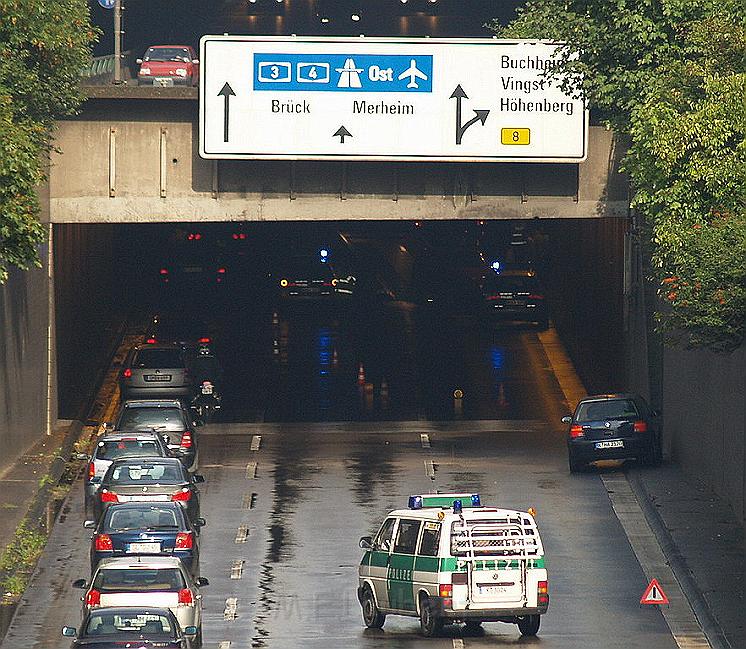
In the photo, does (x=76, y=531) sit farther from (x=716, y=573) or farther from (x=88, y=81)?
(x=88, y=81)

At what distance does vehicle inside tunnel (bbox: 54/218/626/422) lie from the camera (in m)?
50.1

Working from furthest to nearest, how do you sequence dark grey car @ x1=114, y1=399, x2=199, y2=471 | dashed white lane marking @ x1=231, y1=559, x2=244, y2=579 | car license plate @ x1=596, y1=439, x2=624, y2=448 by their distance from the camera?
car license plate @ x1=596, y1=439, x2=624, y2=448, dark grey car @ x1=114, y1=399, x2=199, y2=471, dashed white lane marking @ x1=231, y1=559, x2=244, y2=579

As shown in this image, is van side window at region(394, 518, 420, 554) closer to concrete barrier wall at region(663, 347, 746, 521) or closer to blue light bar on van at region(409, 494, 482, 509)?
blue light bar on van at region(409, 494, 482, 509)

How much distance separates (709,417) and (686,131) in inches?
284

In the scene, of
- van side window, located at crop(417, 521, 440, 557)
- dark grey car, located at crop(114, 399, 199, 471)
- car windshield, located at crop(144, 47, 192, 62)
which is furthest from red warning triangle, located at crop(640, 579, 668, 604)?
car windshield, located at crop(144, 47, 192, 62)

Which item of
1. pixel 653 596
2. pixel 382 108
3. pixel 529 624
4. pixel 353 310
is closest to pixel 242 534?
pixel 529 624

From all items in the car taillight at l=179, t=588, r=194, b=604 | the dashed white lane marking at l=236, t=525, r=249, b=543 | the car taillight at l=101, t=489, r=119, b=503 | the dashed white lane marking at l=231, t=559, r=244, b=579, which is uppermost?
the car taillight at l=179, t=588, r=194, b=604

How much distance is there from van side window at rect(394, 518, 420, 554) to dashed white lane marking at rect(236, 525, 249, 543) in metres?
7.31

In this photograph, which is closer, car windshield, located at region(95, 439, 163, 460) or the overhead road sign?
car windshield, located at region(95, 439, 163, 460)

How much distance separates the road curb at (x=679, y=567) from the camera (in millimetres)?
22953

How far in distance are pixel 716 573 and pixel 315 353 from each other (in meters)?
33.2

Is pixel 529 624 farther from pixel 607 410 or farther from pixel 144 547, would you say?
pixel 607 410

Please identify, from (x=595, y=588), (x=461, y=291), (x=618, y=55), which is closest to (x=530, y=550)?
(x=595, y=588)

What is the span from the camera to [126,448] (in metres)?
32.6
